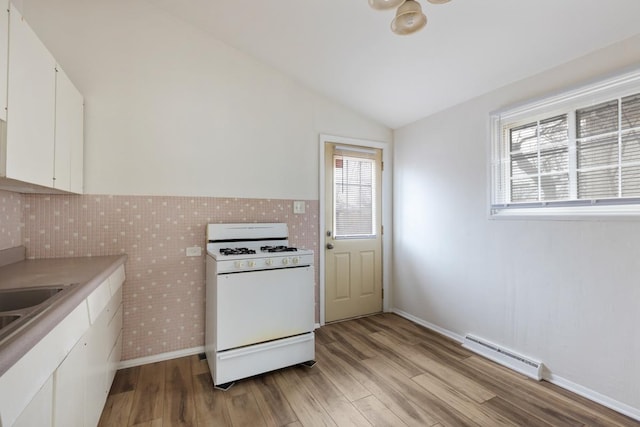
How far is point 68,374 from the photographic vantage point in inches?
46.0

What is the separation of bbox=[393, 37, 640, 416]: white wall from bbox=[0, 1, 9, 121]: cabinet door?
323 cm

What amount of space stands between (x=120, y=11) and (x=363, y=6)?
6.70 ft

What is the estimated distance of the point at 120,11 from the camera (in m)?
2.50

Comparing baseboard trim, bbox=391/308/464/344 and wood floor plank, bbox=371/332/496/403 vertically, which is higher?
baseboard trim, bbox=391/308/464/344

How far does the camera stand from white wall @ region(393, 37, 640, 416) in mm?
1961

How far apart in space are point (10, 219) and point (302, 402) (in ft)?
→ 7.76

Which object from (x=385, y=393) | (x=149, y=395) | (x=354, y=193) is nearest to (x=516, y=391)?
(x=385, y=393)

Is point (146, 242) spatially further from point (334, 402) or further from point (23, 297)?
point (334, 402)

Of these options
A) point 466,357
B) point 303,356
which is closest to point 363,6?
point 303,356

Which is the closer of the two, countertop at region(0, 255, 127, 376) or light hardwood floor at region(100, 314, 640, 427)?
countertop at region(0, 255, 127, 376)

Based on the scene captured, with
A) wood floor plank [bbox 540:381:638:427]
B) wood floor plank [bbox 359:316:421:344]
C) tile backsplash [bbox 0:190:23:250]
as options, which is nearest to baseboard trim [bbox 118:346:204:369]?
Result: tile backsplash [bbox 0:190:23:250]

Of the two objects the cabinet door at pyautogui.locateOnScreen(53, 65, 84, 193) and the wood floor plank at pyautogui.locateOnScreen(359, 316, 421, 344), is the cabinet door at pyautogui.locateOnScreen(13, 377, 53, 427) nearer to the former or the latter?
the cabinet door at pyautogui.locateOnScreen(53, 65, 84, 193)

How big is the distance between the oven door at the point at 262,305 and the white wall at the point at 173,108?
3.24ft

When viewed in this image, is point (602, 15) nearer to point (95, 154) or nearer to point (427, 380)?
point (427, 380)
